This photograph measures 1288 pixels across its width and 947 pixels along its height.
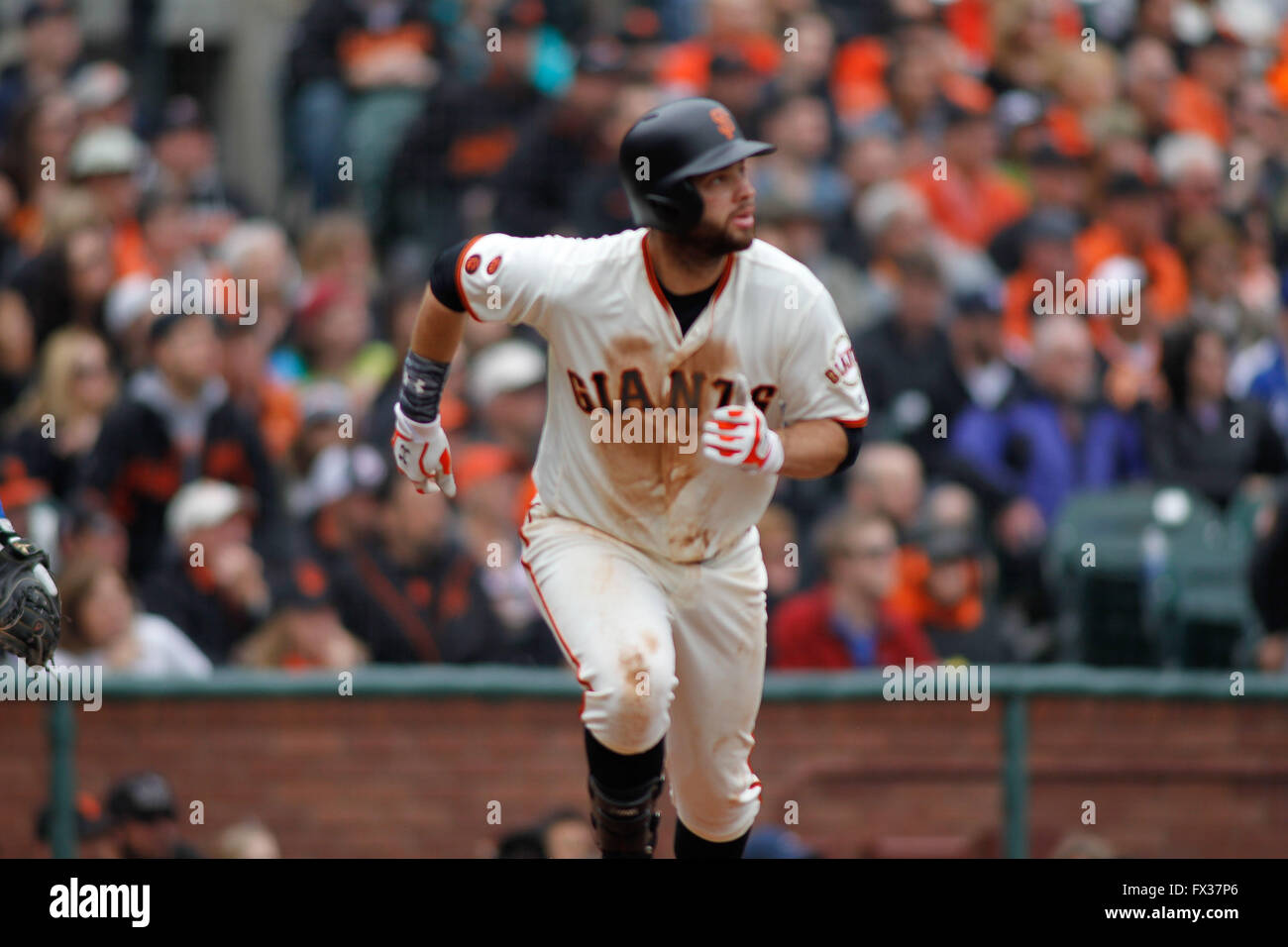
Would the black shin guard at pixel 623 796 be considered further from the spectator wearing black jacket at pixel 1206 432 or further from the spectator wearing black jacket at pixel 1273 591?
the spectator wearing black jacket at pixel 1206 432

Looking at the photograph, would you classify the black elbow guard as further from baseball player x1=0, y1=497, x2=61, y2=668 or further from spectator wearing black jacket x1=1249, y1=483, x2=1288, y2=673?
spectator wearing black jacket x1=1249, y1=483, x2=1288, y2=673

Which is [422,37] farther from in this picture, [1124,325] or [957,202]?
[1124,325]

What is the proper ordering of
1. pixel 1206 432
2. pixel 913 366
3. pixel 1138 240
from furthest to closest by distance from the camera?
pixel 1138 240, pixel 1206 432, pixel 913 366

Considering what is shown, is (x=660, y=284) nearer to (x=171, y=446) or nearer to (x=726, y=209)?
(x=726, y=209)

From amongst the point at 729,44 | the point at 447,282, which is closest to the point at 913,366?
the point at 729,44

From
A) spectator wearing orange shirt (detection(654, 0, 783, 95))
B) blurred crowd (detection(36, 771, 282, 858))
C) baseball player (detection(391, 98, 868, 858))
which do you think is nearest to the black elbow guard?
baseball player (detection(391, 98, 868, 858))

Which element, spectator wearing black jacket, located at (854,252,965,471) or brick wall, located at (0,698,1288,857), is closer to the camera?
brick wall, located at (0,698,1288,857)

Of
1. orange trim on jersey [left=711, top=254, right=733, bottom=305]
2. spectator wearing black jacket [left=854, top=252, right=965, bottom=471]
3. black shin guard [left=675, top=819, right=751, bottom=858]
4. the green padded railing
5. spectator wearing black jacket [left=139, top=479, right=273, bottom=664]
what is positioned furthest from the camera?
spectator wearing black jacket [left=854, top=252, right=965, bottom=471]
